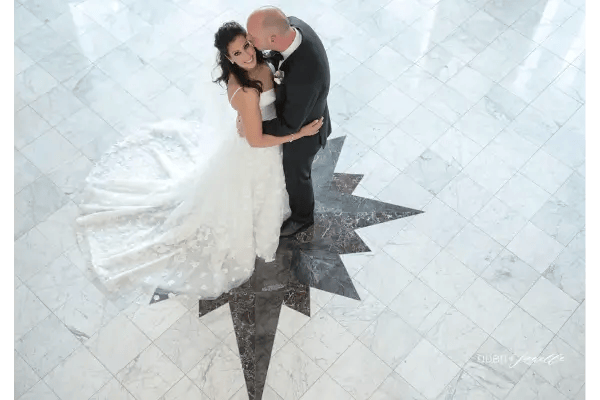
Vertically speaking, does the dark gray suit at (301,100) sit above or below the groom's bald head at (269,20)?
below

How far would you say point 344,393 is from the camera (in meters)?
2.97

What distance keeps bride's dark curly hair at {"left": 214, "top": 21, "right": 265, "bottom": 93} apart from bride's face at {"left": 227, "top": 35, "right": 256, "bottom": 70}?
18mm

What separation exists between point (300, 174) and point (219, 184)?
438 mm

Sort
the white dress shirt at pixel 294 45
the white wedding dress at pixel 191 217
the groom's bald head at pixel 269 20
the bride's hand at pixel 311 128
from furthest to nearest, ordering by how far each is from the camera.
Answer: the white wedding dress at pixel 191 217
the bride's hand at pixel 311 128
the white dress shirt at pixel 294 45
the groom's bald head at pixel 269 20

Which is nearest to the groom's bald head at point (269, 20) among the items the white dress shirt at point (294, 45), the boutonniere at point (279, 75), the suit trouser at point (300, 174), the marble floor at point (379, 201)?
the white dress shirt at point (294, 45)

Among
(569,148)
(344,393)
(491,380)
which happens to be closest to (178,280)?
(344,393)

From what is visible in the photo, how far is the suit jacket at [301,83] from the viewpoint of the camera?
98.6 inches

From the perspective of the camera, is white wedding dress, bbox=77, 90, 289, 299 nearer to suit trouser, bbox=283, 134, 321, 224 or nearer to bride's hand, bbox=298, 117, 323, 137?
suit trouser, bbox=283, 134, 321, 224

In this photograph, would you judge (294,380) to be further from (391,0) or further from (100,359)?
(391,0)

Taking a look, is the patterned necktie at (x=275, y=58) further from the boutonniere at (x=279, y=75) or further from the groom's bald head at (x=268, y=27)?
the groom's bald head at (x=268, y=27)

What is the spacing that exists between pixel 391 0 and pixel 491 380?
3.05 metres

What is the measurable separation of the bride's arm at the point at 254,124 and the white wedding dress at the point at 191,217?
0.17 meters

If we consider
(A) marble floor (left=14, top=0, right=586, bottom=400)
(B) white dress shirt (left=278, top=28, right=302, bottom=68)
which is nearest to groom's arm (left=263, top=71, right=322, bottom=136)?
(B) white dress shirt (left=278, top=28, right=302, bottom=68)

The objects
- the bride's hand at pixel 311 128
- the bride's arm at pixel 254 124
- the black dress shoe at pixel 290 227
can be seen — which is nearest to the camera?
the bride's arm at pixel 254 124
